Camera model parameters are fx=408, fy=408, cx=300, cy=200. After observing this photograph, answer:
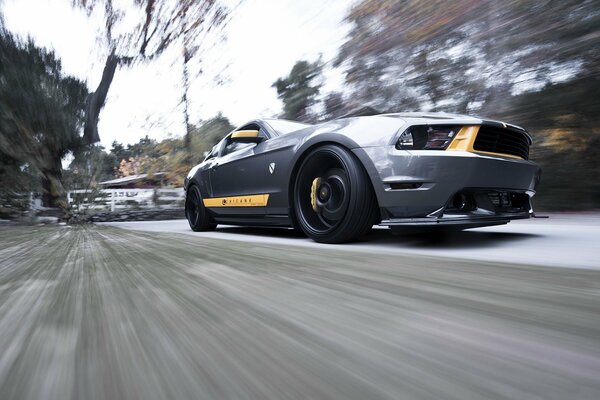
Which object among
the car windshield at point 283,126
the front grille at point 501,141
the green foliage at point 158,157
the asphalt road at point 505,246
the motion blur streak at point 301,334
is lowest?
the asphalt road at point 505,246

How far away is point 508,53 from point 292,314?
6.73 metres

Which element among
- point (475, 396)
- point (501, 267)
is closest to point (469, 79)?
point (501, 267)

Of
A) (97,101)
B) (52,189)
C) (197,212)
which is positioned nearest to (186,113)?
(97,101)

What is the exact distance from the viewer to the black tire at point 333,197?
120 inches

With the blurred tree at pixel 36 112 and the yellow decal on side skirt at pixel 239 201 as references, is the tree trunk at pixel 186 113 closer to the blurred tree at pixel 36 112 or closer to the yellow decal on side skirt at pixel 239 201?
the blurred tree at pixel 36 112

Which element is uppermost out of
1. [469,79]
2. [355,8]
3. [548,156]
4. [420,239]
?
[355,8]

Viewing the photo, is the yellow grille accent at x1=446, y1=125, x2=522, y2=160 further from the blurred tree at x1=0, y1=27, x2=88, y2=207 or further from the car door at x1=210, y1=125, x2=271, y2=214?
the blurred tree at x1=0, y1=27, x2=88, y2=207

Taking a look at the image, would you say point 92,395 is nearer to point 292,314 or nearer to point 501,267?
point 292,314

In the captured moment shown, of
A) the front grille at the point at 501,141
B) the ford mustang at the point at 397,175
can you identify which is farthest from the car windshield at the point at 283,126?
the front grille at the point at 501,141

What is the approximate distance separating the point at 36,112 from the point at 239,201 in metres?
5.03

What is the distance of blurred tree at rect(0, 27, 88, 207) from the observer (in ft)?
21.7

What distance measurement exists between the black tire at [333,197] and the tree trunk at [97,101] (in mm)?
9059

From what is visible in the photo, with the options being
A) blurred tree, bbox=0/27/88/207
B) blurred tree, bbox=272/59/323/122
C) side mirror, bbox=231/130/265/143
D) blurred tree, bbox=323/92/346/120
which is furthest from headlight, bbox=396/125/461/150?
blurred tree, bbox=272/59/323/122

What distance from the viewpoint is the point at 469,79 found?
697 cm
